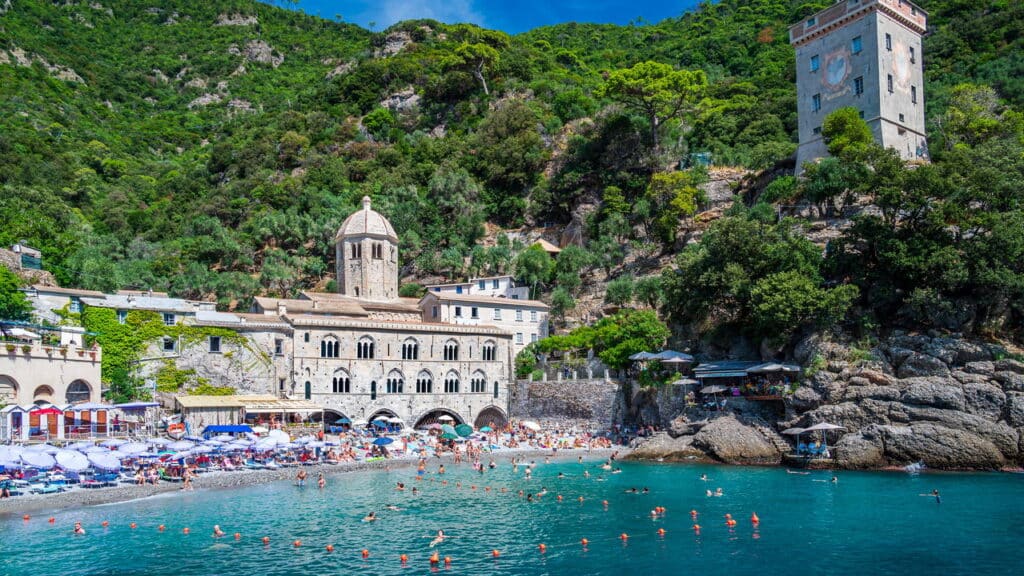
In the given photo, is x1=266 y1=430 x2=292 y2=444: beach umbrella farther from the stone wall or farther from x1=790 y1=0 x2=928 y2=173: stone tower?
x1=790 y1=0 x2=928 y2=173: stone tower

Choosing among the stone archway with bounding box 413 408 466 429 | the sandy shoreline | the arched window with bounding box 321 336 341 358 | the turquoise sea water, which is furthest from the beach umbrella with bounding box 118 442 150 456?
the stone archway with bounding box 413 408 466 429

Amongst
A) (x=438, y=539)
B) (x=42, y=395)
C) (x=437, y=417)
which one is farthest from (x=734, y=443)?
(x=42, y=395)

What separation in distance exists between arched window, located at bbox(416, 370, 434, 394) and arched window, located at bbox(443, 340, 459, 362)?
1.63m

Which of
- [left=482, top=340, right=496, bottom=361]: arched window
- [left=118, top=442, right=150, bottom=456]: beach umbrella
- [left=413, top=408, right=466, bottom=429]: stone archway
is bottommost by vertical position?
[left=413, top=408, right=466, bottom=429]: stone archway

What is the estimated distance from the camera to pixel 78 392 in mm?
38156

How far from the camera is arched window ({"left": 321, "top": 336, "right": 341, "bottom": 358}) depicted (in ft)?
155

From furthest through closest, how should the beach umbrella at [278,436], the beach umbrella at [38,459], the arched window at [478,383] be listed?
the arched window at [478,383], the beach umbrella at [278,436], the beach umbrella at [38,459]

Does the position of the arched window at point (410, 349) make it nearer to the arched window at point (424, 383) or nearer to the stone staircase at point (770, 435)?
the arched window at point (424, 383)

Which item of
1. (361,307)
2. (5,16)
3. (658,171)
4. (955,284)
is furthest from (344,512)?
(5,16)

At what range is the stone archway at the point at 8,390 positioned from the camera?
3412 centimetres

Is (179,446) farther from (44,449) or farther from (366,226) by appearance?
(366,226)

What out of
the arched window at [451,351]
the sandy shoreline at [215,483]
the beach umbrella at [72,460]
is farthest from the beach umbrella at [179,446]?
the arched window at [451,351]

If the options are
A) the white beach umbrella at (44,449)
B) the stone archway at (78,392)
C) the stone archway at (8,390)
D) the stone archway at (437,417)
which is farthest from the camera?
the stone archway at (437,417)

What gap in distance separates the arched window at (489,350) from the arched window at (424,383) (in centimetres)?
412
